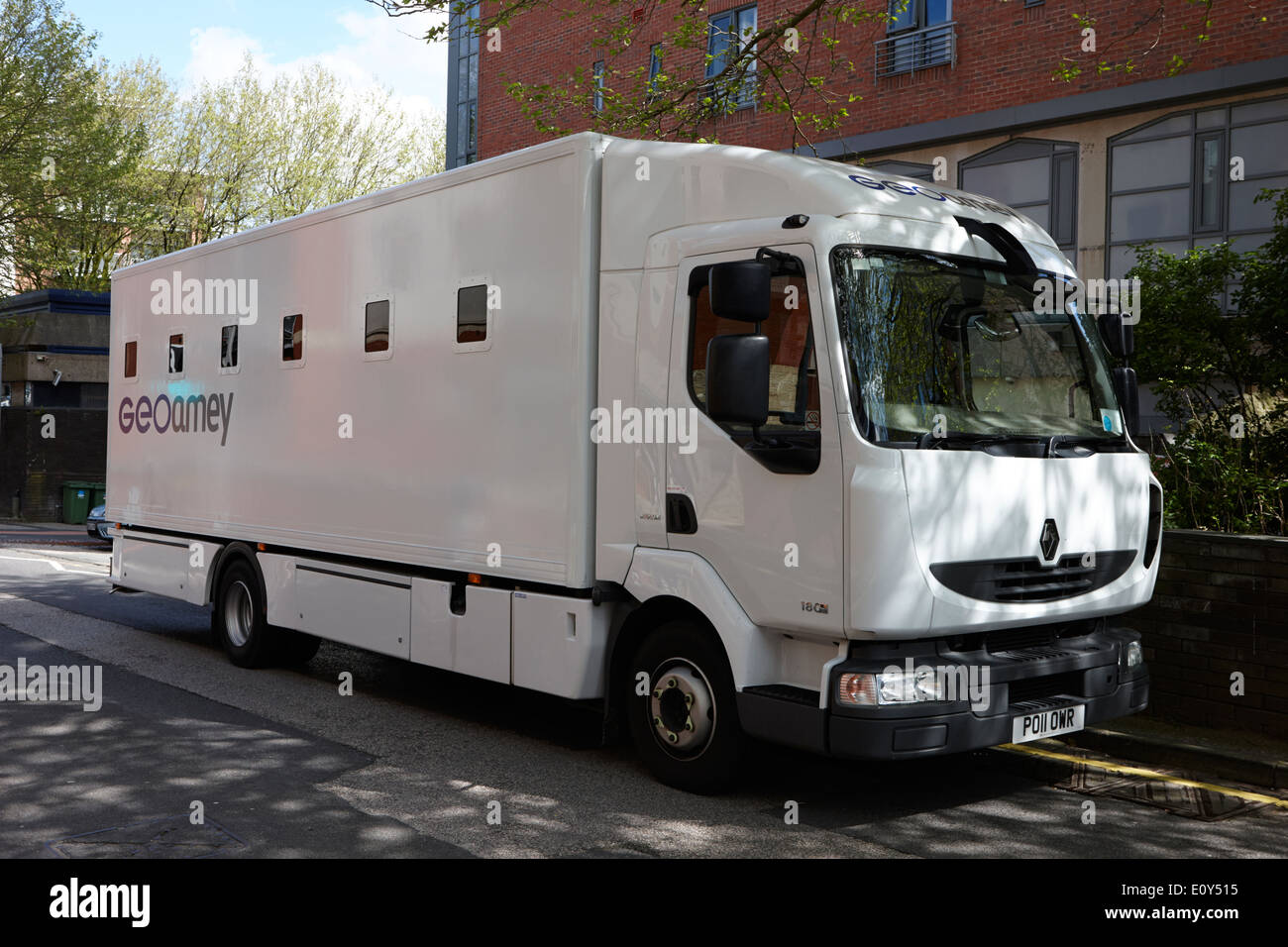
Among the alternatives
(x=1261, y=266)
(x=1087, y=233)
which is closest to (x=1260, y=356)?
(x=1261, y=266)

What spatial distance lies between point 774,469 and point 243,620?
608cm

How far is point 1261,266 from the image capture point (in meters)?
9.16

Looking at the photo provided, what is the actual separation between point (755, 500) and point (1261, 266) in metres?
5.23

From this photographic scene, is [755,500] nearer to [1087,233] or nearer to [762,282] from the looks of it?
[762,282]

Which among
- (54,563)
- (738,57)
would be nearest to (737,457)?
(738,57)

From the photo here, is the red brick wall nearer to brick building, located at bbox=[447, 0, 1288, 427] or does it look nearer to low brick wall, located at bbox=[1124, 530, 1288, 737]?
brick building, located at bbox=[447, 0, 1288, 427]

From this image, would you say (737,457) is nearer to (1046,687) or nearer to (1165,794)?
(1046,687)

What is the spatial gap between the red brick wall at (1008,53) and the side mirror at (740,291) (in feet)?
33.4

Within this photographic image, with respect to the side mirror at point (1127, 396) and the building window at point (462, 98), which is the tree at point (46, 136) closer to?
the building window at point (462, 98)

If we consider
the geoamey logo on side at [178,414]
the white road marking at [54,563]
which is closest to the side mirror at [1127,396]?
the geoamey logo on side at [178,414]

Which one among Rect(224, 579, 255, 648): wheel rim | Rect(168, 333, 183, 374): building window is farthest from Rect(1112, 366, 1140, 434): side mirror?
Rect(168, 333, 183, 374): building window

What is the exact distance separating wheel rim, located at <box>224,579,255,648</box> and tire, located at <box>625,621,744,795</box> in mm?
4746

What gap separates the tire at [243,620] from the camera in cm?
1011

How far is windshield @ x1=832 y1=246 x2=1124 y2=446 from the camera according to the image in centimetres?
585
